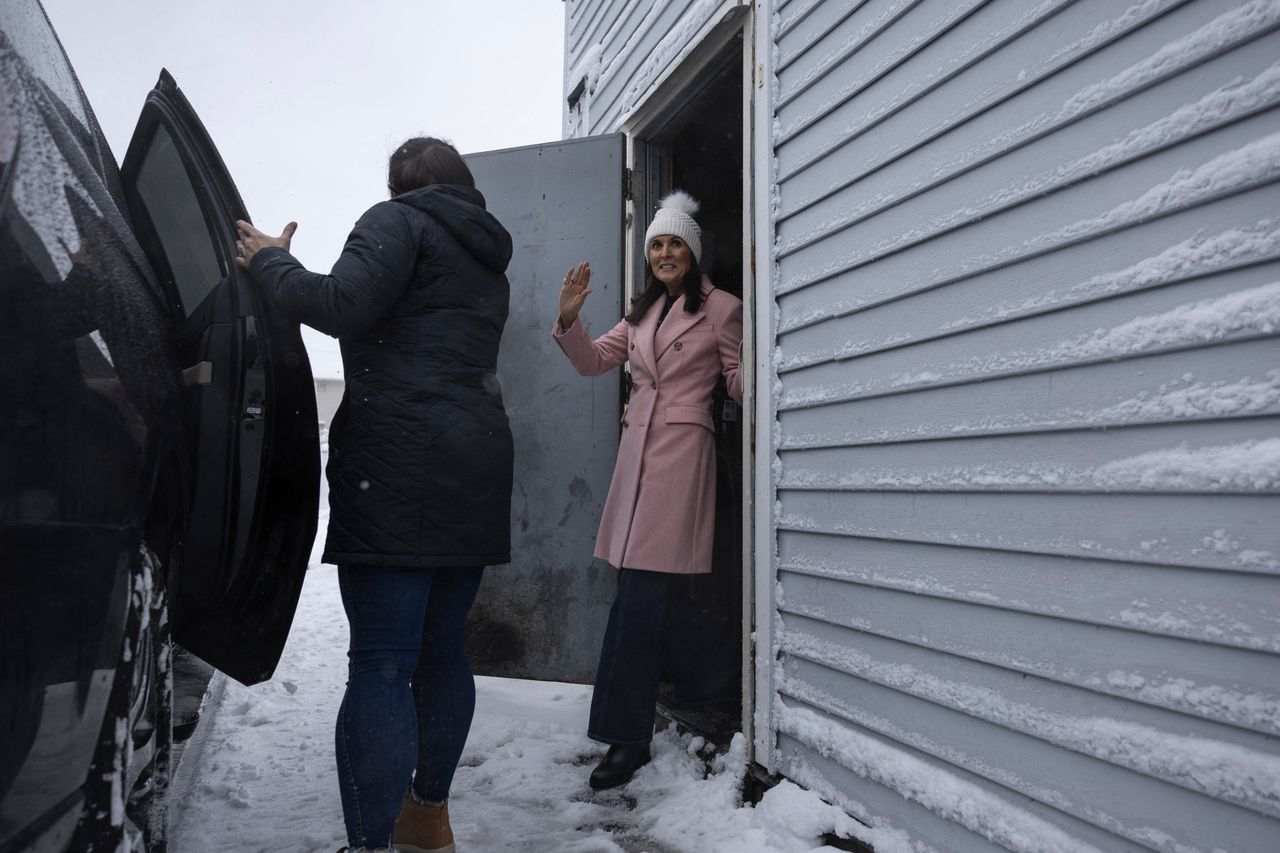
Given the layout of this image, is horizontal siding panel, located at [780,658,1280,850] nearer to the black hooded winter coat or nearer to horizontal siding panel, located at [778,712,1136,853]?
horizontal siding panel, located at [778,712,1136,853]

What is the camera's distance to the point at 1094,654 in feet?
5.14

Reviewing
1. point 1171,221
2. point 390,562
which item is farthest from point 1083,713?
point 390,562

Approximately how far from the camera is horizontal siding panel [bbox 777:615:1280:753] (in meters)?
1.32

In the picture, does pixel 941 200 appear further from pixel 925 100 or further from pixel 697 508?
pixel 697 508

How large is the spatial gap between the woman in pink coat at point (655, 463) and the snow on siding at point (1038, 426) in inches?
20.2

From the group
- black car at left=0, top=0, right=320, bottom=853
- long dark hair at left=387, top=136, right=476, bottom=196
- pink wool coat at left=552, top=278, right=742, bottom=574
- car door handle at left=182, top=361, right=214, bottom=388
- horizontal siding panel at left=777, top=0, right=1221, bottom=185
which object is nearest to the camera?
black car at left=0, top=0, right=320, bottom=853

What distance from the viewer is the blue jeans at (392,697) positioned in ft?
6.08

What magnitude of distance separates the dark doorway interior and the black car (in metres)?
1.91

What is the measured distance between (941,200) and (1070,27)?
45 centimetres

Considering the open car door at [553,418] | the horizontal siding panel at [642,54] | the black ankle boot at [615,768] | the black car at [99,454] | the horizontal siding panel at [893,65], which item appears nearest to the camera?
the black car at [99,454]

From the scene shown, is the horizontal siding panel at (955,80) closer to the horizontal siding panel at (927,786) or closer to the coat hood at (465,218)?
the coat hood at (465,218)

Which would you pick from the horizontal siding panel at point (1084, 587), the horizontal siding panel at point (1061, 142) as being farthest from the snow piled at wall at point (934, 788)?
the horizontal siding panel at point (1061, 142)

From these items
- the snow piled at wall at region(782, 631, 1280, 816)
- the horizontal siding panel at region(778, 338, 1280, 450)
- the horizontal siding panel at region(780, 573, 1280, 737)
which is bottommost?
the snow piled at wall at region(782, 631, 1280, 816)

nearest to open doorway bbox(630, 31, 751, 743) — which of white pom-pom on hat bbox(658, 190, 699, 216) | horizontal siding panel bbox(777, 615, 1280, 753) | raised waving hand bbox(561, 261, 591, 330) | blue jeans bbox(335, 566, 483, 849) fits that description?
white pom-pom on hat bbox(658, 190, 699, 216)
